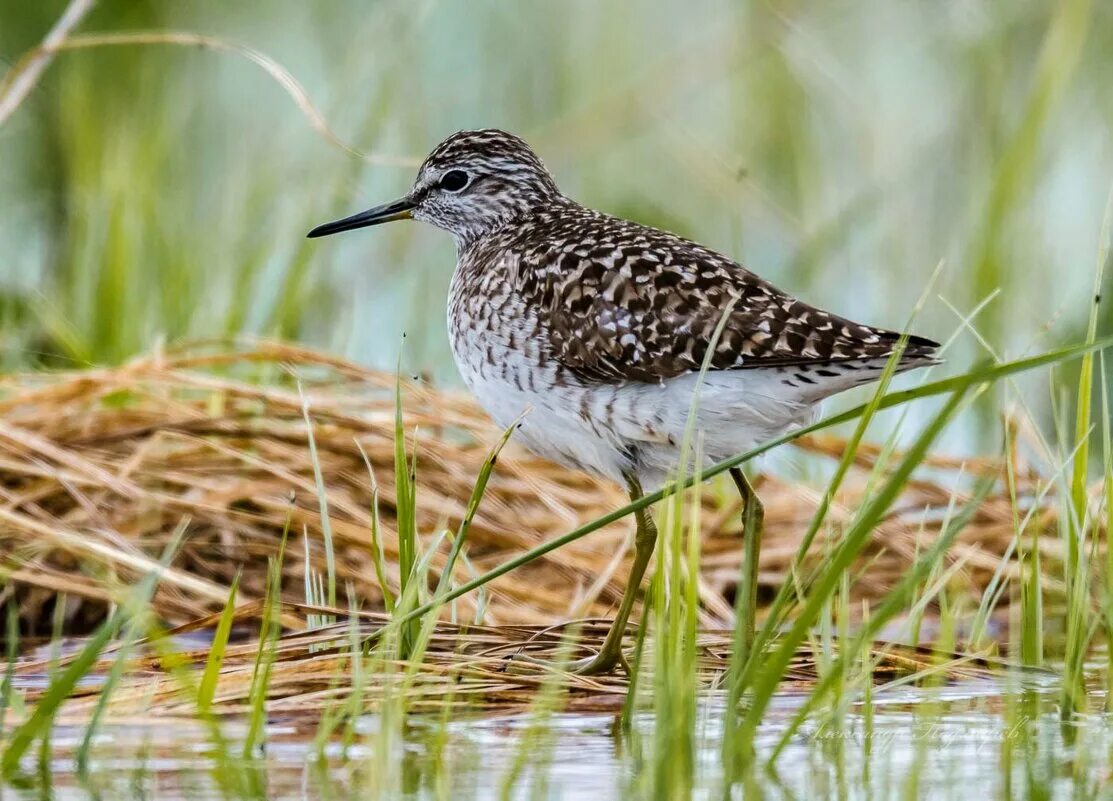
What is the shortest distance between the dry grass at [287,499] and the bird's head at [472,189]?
0.72 m

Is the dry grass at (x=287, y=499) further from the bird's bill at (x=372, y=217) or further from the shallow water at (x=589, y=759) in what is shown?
the shallow water at (x=589, y=759)

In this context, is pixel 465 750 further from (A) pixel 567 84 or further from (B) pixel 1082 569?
(A) pixel 567 84

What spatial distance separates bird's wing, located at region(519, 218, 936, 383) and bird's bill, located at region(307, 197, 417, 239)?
1.24m

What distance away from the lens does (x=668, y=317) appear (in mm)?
5051

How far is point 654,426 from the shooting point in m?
5.04

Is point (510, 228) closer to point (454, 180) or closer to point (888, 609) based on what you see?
point (454, 180)

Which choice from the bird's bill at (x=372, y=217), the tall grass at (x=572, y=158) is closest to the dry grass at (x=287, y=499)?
the tall grass at (x=572, y=158)

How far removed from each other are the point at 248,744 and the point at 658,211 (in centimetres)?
686

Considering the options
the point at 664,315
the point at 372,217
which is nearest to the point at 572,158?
the point at 372,217

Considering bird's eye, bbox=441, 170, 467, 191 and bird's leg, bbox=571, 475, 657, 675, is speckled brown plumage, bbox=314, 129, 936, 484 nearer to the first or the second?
bird's leg, bbox=571, 475, 657, 675

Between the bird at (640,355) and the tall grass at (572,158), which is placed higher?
the tall grass at (572,158)

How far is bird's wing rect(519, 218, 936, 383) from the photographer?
16.0 feet

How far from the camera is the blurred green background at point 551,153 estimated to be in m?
8.64

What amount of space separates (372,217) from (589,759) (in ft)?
11.3
